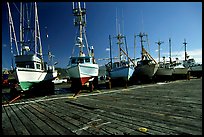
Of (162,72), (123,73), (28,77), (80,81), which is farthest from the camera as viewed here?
(162,72)

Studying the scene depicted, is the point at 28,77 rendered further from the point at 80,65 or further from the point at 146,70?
the point at 146,70

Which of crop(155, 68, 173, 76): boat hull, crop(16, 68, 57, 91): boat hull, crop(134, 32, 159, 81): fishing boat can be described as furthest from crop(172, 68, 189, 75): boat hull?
crop(16, 68, 57, 91): boat hull

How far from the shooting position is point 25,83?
52.5 ft

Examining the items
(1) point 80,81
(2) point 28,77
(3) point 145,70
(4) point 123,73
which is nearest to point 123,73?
(4) point 123,73

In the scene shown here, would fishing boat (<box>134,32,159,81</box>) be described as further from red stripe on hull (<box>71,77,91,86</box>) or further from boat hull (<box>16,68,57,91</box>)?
boat hull (<box>16,68,57,91</box>)

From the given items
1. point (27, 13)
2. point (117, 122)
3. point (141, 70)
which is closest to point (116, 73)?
point (141, 70)

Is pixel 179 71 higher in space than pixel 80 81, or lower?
lower

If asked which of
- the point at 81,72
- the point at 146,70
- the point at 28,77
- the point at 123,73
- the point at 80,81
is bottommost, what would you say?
the point at 80,81

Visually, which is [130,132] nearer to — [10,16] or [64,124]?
[64,124]

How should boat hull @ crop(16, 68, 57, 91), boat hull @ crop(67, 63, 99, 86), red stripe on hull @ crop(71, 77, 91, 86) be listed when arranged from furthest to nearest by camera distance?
red stripe on hull @ crop(71, 77, 91, 86), boat hull @ crop(67, 63, 99, 86), boat hull @ crop(16, 68, 57, 91)

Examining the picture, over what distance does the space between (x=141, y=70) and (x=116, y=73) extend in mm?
→ 5695

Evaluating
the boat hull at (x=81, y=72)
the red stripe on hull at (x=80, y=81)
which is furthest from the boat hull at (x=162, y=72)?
the red stripe on hull at (x=80, y=81)

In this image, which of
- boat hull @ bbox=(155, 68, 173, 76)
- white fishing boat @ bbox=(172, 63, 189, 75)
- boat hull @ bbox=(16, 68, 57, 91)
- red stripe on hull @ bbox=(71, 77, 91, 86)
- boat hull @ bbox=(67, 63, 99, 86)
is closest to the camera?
boat hull @ bbox=(16, 68, 57, 91)

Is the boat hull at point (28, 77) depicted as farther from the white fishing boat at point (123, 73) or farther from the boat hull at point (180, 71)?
the boat hull at point (180, 71)
